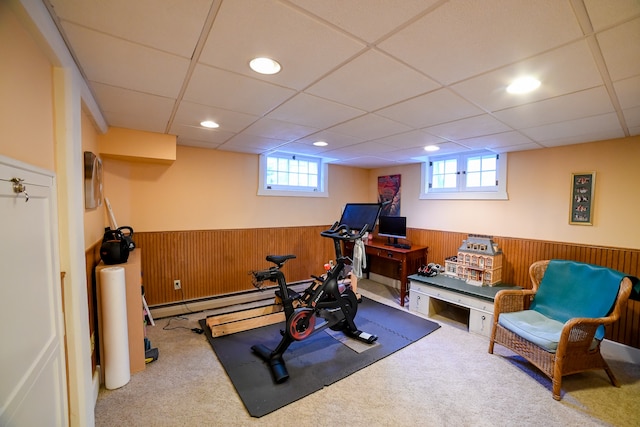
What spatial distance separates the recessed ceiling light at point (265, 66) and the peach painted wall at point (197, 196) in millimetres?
2597

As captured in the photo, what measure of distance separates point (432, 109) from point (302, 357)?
2525 millimetres

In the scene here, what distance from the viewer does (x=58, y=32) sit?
3.86ft

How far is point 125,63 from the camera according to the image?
142 centimetres

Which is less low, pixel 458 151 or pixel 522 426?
pixel 458 151

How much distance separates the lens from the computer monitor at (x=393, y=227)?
4391 mm

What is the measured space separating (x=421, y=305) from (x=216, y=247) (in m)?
3.05

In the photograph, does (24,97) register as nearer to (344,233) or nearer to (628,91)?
(344,233)

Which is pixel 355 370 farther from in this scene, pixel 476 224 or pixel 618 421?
pixel 476 224

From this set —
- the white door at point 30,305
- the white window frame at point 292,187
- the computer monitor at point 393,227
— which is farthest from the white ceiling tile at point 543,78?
the white window frame at point 292,187

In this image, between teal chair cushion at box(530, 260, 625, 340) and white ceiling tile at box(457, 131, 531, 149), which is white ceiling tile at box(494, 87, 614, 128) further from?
teal chair cushion at box(530, 260, 625, 340)

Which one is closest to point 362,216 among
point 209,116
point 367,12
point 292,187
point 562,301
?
point 292,187

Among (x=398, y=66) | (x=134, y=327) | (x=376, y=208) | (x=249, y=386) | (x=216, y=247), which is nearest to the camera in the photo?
(x=398, y=66)

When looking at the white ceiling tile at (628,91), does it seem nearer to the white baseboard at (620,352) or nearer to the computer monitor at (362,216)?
the computer monitor at (362,216)

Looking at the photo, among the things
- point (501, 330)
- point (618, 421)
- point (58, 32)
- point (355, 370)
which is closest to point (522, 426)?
point (618, 421)
